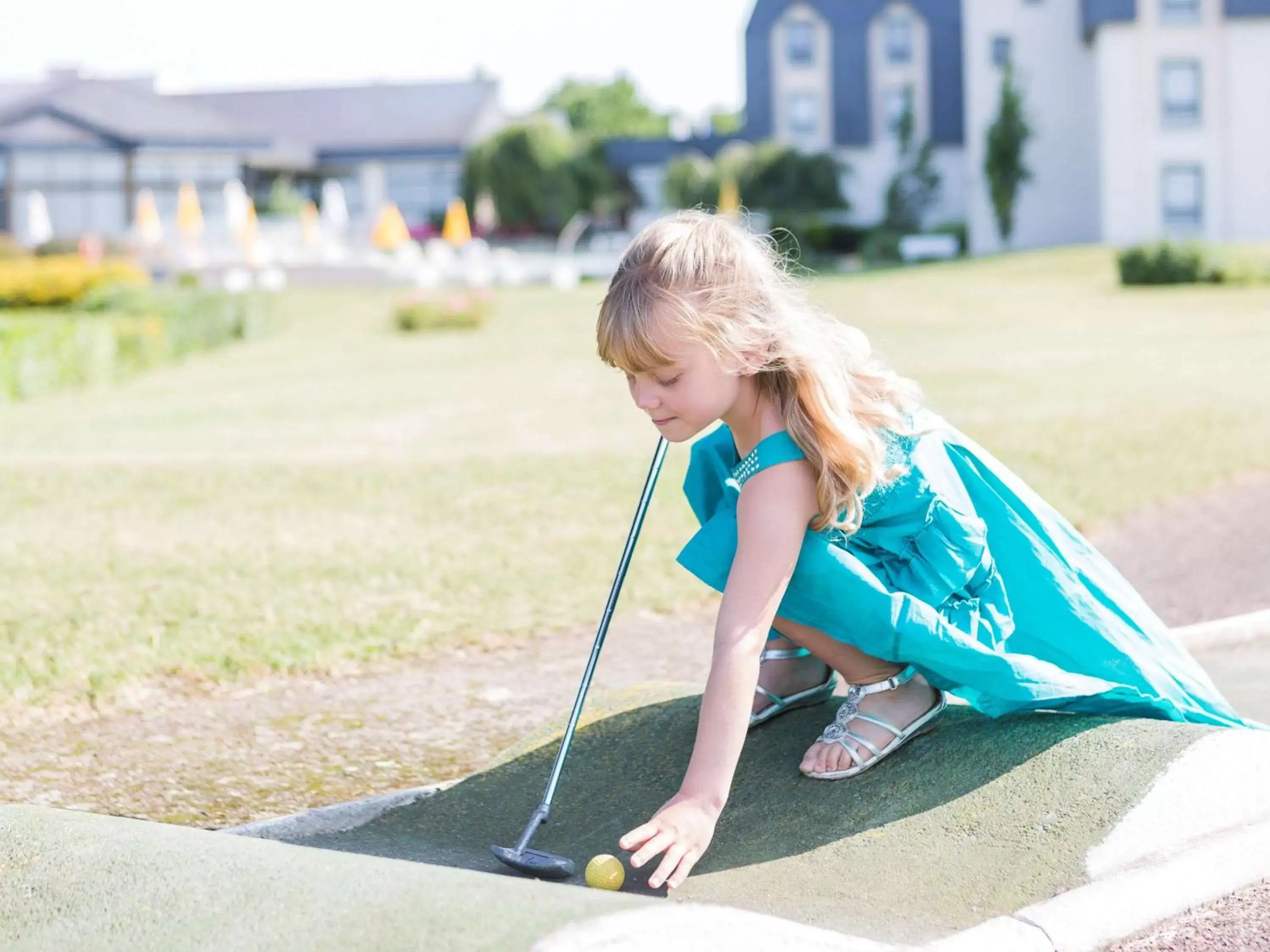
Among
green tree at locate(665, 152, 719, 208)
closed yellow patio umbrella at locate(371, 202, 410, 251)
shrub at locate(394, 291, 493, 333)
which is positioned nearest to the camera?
shrub at locate(394, 291, 493, 333)

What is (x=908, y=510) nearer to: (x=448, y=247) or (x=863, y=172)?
(x=448, y=247)

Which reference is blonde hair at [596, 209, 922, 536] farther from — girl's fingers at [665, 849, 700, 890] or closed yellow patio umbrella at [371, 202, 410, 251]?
closed yellow patio umbrella at [371, 202, 410, 251]

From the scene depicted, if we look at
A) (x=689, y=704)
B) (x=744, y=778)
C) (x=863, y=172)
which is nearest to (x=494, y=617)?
(x=689, y=704)

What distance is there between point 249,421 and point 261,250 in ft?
84.9

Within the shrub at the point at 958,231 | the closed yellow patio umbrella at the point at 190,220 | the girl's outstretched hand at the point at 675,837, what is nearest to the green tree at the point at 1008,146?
the shrub at the point at 958,231

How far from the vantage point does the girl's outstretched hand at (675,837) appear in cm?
261

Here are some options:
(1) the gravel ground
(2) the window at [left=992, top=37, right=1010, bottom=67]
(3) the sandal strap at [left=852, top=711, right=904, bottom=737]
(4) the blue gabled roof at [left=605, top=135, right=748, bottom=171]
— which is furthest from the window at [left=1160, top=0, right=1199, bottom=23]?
(1) the gravel ground

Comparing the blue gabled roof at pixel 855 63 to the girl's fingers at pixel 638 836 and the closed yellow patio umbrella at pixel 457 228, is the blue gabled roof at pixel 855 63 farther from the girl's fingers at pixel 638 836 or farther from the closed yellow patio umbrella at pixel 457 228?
the girl's fingers at pixel 638 836

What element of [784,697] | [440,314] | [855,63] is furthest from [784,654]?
[855,63]

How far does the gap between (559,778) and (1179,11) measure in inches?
1404

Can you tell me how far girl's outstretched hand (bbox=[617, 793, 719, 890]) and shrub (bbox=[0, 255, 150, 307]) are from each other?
97.0 ft

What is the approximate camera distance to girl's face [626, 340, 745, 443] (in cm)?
279

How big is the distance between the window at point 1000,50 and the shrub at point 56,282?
22.3 m

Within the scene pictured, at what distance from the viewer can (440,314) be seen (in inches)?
1000
